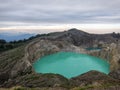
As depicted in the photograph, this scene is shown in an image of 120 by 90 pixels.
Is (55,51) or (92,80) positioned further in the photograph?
(55,51)

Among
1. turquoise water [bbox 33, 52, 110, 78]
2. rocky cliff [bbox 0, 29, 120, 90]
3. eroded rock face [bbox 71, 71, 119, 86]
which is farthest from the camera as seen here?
turquoise water [bbox 33, 52, 110, 78]

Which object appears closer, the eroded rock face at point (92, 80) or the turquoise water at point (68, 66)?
the eroded rock face at point (92, 80)

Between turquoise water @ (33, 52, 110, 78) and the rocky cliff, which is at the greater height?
the rocky cliff

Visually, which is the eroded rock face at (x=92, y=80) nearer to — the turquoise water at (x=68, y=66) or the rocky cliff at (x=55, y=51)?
the rocky cliff at (x=55, y=51)

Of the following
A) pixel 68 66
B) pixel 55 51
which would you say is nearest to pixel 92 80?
pixel 68 66

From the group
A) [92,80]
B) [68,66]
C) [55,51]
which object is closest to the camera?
[92,80]

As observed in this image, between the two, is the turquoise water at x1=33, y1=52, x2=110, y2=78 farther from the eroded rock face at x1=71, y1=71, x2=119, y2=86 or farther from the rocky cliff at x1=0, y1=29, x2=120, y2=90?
the eroded rock face at x1=71, y1=71, x2=119, y2=86

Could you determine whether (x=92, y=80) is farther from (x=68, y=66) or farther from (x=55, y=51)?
(x=55, y=51)

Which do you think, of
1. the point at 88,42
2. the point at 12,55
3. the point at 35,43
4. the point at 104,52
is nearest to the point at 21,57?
the point at 12,55

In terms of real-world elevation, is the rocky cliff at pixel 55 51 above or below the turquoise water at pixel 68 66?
above

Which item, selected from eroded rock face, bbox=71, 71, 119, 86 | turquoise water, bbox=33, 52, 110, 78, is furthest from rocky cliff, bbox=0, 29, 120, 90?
turquoise water, bbox=33, 52, 110, 78

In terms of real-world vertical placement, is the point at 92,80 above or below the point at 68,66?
above

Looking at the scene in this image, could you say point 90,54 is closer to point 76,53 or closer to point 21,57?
point 76,53

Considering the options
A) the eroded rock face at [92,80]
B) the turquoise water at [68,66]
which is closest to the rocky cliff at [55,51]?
the eroded rock face at [92,80]
